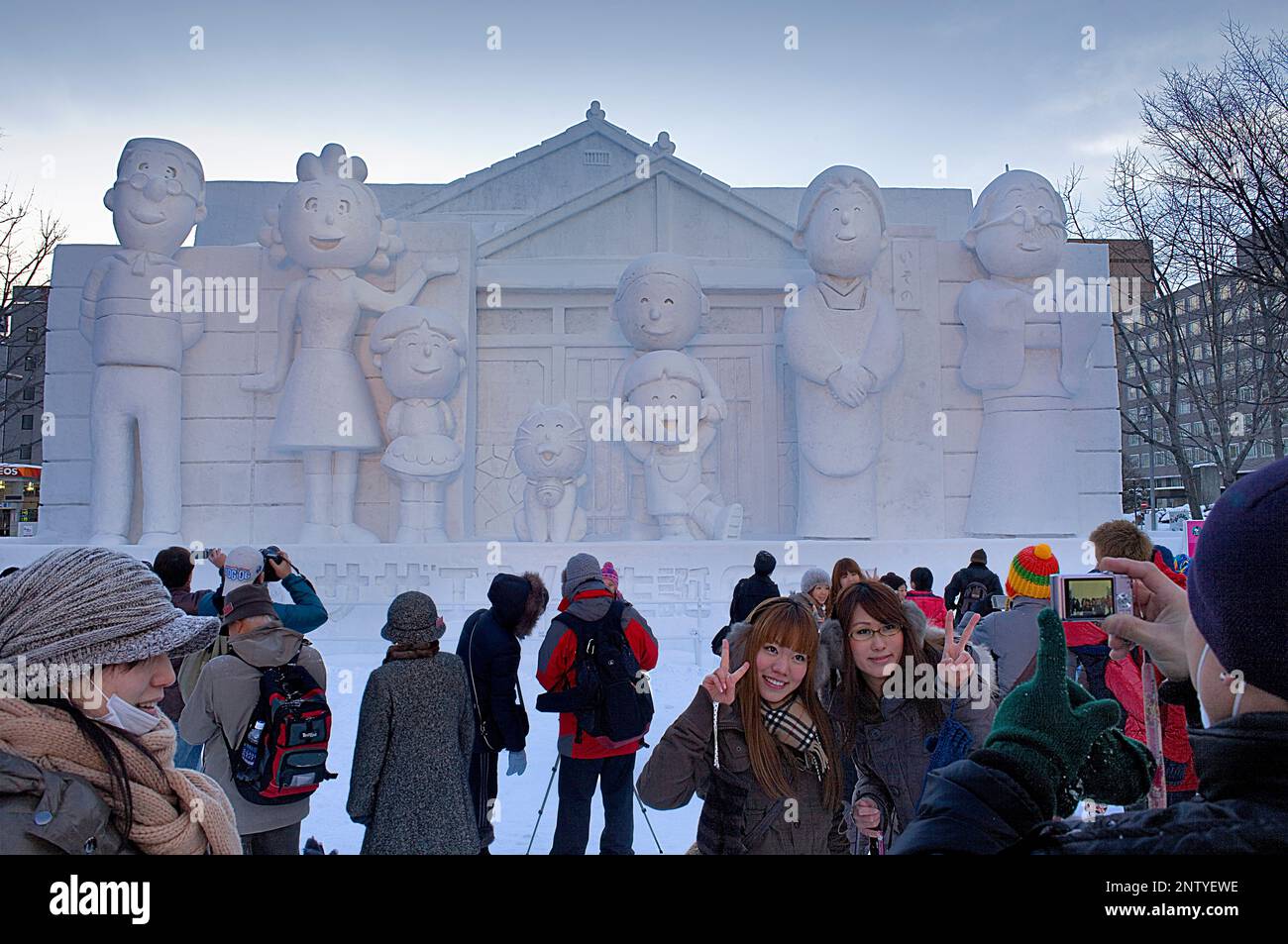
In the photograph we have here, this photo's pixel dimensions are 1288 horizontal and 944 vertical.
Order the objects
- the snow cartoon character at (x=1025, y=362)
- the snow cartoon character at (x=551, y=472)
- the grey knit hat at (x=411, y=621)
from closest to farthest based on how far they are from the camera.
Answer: the grey knit hat at (x=411, y=621)
the snow cartoon character at (x=551, y=472)
the snow cartoon character at (x=1025, y=362)

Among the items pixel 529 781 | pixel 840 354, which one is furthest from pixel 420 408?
pixel 529 781

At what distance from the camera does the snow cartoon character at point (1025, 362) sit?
8.24 metres

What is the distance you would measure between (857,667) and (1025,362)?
23.7 ft

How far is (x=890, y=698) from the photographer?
6.71 feet

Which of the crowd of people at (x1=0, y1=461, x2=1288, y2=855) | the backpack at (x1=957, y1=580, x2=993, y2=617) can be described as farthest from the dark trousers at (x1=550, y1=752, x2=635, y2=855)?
the backpack at (x1=957, y1=580, x2=993, y2=617)

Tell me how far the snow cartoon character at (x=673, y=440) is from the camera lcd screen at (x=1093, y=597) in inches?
253

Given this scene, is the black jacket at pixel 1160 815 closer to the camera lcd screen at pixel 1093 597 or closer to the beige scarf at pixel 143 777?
the camera lcd screen at pixel 1093 597

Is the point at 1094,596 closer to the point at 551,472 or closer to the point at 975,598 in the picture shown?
the point at 975,598

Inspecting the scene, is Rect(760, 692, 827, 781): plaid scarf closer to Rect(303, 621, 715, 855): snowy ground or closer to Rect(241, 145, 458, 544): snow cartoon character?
Rect(303, 621, 715, 855): snowy ground

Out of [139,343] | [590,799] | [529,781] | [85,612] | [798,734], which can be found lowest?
[529,781]

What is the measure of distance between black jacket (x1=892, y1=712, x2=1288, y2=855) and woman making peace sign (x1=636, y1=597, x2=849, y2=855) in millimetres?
1021

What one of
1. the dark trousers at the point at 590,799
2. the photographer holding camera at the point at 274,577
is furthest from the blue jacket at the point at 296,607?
the dark trousers at the point at 590,799

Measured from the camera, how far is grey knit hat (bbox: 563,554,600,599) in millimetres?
3117
